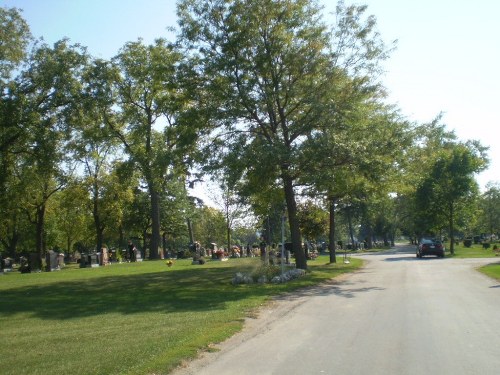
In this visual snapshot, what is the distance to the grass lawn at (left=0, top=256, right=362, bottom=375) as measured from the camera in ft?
25.4

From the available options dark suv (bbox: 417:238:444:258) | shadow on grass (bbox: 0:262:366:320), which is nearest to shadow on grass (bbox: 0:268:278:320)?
shadow on grass (bbox: 0:262:366:320)

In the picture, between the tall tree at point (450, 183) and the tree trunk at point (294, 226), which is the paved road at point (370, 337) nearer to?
the tree trunk at point (294, 226)

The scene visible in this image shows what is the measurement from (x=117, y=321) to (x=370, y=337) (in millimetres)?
5935

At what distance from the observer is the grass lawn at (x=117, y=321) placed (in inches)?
305

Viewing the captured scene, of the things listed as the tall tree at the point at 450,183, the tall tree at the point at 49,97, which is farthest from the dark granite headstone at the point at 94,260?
the tall tree at the point at 450,183

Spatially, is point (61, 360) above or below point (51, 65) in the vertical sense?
below

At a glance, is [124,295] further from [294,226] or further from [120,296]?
[294,226]

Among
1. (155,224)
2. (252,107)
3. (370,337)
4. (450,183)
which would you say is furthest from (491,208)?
(370,337)

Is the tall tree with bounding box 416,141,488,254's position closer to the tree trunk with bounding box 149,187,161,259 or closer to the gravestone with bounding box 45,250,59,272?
the tree trunk with bounding box 149,187,161,259

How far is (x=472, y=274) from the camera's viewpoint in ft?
69.2

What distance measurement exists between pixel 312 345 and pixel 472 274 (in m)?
15.5

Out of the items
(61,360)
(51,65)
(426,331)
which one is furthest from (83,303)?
(51,65)

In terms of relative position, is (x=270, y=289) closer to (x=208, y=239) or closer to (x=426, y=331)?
(x=426, y=331)

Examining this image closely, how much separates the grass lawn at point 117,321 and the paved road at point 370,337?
2.47 ft
